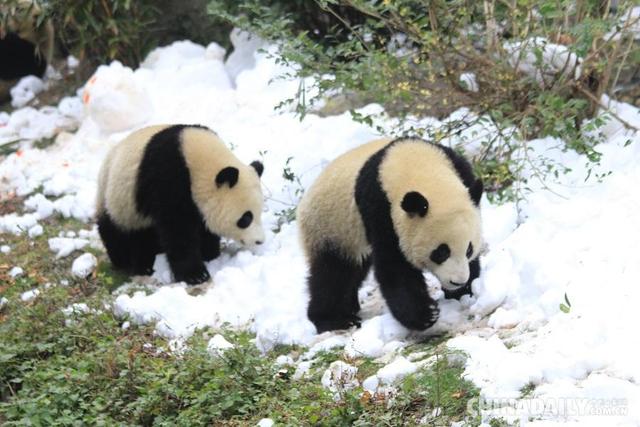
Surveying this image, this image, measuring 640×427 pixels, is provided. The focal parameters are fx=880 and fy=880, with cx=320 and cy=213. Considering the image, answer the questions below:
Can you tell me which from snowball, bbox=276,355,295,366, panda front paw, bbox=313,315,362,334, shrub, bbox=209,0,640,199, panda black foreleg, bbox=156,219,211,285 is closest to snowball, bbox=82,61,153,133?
shrub, bbox=209,0,640,199

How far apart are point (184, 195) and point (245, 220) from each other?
1.73 feet

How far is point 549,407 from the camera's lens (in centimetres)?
364

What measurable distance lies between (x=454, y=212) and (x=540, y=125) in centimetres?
235

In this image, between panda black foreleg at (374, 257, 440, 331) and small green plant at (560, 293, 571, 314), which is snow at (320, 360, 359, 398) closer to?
panda black foreleg at (374, 257, 440, 331)

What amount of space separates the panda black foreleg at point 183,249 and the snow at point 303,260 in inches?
5.6

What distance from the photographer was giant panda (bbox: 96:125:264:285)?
7.02 m

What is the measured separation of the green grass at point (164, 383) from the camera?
13.4 feet

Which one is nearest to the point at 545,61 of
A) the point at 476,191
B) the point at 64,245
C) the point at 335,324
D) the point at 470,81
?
the point at 470,81

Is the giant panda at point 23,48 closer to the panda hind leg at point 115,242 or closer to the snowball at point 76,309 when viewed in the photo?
the panda hind leg at point 115,242

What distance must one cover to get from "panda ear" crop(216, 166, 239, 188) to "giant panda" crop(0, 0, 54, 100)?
197 inches

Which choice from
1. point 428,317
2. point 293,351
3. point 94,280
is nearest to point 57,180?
point 94,280

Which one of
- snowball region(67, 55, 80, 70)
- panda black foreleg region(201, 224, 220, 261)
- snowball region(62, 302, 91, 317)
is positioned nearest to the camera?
snowball region(62, 302, 91, 317)

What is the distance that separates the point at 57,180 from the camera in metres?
9.00

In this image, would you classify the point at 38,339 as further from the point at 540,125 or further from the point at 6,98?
the point at 6,98
